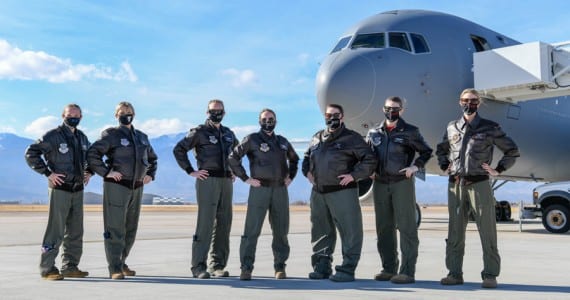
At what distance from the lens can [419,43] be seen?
14.2 m

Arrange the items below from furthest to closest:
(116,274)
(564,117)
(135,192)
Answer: (564,117) → (135,192) → (116,274)

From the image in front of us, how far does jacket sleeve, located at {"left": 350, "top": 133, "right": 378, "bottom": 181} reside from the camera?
6863 millimetres

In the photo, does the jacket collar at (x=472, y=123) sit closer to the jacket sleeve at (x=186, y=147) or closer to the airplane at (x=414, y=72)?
the jacket sleeve at (x=186, y=147)

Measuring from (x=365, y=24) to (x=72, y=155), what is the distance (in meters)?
8.92

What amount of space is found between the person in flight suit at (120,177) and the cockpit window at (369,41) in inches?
298

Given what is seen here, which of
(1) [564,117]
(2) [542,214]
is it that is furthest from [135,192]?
(1) [564,117]

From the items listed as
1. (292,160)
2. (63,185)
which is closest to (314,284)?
(292,160)

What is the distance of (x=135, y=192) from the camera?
24.4ft

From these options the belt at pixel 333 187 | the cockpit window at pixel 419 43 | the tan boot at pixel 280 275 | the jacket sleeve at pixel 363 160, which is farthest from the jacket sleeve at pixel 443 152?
the cockpit window at pixel 419 43

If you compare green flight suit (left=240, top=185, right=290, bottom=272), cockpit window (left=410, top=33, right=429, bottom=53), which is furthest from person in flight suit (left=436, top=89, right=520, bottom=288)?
cockpit window (left=410, top=33, right=429, bottom=53)

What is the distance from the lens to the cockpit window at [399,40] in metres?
14.0

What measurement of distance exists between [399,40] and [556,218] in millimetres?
5561

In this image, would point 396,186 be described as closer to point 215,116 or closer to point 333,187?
point 333,187

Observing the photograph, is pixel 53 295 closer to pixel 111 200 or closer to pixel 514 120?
pixel 111 200
